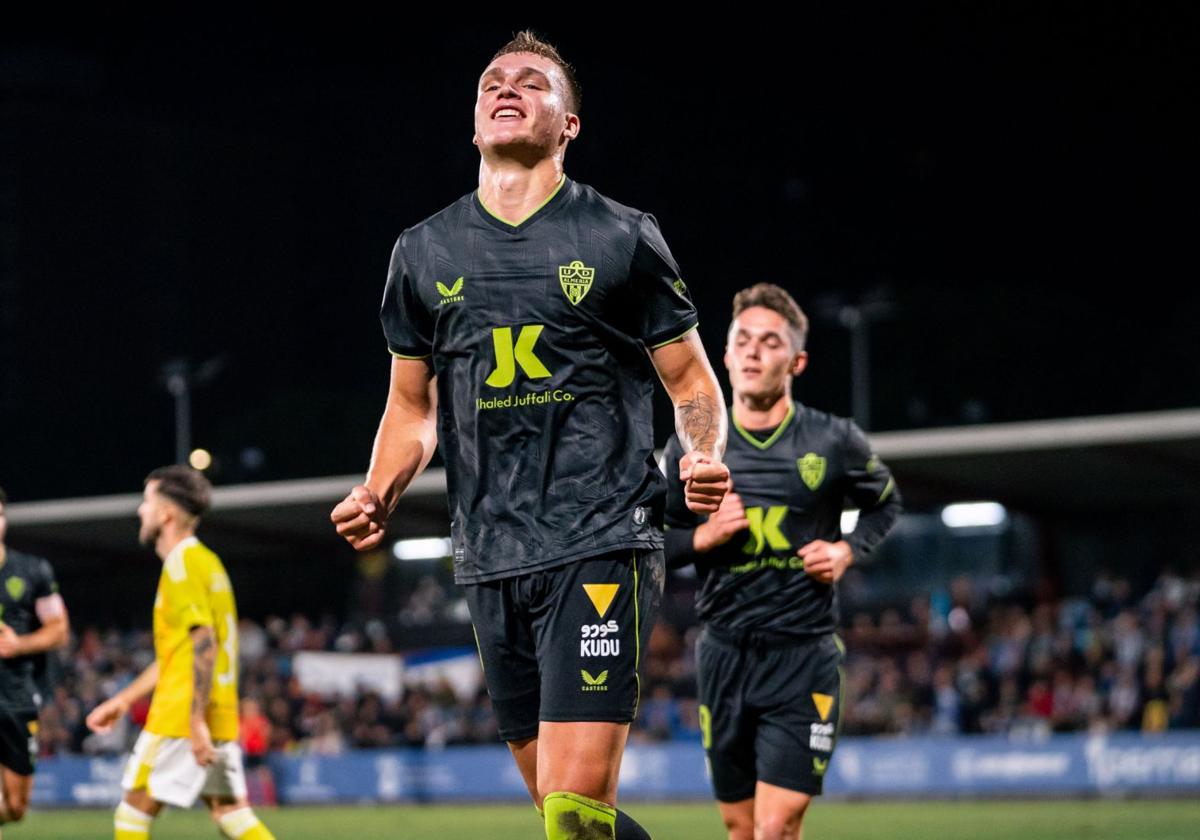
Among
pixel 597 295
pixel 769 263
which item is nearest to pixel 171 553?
pixel 597 295

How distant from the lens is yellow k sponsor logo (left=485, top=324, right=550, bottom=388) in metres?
4.79

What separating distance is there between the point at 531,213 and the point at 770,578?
310 centimetres

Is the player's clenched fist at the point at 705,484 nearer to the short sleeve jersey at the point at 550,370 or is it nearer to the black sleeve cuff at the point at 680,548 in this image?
the short sleeve jersey at the point at 550,370

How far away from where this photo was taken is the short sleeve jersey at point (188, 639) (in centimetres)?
880

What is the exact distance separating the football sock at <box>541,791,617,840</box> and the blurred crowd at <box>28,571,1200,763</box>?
15994mm

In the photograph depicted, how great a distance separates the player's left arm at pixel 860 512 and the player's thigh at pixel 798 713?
0.38 m

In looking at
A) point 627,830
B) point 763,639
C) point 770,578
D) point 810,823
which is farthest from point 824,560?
point 810,823

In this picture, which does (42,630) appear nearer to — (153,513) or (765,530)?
(153,513)

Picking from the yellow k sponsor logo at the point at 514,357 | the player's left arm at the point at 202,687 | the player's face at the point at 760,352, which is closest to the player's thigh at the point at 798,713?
the player's face at the point at 760,352

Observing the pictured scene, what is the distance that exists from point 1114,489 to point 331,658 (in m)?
13.0

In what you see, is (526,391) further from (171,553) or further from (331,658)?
(331,658)

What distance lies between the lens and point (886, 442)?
24.4 metres

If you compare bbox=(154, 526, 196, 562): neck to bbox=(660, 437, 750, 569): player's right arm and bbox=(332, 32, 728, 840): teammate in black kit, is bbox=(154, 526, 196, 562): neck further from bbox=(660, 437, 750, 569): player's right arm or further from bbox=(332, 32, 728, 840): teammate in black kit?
bbox=(332, 32, 728, 840): teammate in black kit

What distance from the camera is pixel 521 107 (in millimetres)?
4895
